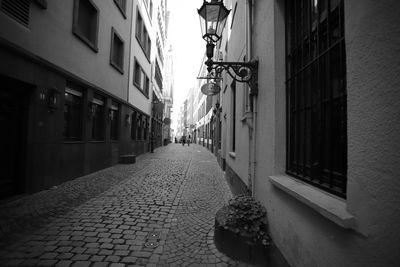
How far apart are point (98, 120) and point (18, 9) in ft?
17.2

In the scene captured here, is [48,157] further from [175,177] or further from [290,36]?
[290,36]

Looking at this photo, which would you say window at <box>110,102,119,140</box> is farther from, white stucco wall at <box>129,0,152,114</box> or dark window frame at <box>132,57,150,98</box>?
dark window frame at <box>132,57,150,98</box>

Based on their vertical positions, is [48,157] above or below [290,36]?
below

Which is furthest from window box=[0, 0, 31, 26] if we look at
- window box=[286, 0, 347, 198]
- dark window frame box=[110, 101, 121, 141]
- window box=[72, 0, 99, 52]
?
dark window frame box=[110, 101, 121, 141]

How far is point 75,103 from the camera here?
25.4 ft

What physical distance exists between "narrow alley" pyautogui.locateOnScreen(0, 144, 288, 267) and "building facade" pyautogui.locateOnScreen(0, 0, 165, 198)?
3.15ft

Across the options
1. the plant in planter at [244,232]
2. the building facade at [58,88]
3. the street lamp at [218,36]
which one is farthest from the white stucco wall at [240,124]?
the building facade at [58,88]

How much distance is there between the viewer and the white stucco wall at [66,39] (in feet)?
17.2

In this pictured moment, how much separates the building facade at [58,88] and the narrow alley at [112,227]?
96 cm

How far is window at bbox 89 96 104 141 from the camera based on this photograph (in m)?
9.28

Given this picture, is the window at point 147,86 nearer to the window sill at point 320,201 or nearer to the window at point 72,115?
the window at point 72,115

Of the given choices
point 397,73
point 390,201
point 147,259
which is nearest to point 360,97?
point 397,73

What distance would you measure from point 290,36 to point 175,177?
21.6 feet

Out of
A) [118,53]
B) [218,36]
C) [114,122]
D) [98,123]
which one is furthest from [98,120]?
[218,36]
